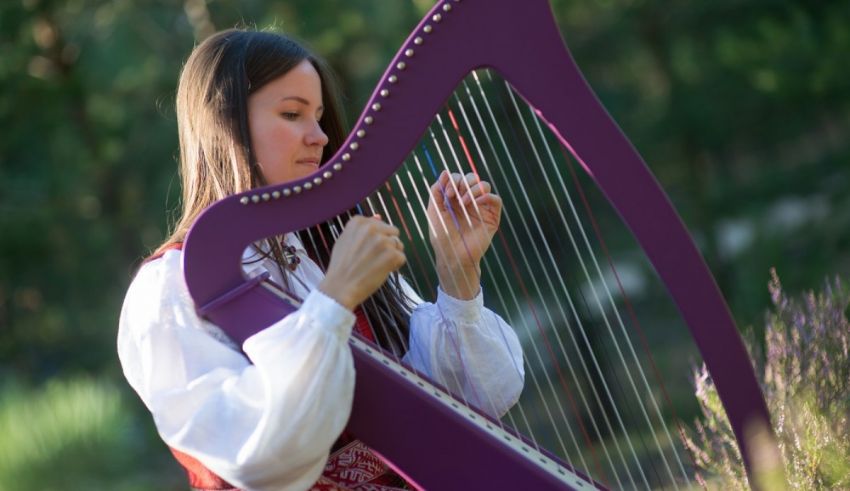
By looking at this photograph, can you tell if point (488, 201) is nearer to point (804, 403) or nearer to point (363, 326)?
point (363, 326)

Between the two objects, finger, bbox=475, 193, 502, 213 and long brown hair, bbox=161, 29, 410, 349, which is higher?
long brown hair, bbox=161, 29, 410, 349

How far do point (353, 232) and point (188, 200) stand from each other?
0.41 metres

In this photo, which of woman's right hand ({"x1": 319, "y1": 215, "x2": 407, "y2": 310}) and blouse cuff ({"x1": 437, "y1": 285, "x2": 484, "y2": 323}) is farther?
blouse cuff ({"x1": 437, "y1": 285, "x2": 484, "y2": 323})

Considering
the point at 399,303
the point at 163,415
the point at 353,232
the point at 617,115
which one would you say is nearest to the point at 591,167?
the point at 353,232

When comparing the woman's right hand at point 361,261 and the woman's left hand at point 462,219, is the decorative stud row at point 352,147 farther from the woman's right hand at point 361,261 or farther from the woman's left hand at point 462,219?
the woman's left hand at point 462,219

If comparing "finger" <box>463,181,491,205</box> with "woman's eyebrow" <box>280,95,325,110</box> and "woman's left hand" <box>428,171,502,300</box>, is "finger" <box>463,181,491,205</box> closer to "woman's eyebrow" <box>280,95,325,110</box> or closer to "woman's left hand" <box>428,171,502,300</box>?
"woman's left hand" <box>428,171,502,300</box>

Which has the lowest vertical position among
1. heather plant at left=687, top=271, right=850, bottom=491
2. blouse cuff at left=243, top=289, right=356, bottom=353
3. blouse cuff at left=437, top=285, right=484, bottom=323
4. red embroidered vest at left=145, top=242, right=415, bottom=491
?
heather plant at left=687, top=271, right=850, bottom=491

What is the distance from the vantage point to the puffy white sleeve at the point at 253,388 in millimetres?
1651

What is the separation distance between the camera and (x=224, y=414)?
5.55 feet

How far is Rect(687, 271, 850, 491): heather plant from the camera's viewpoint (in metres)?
2.00

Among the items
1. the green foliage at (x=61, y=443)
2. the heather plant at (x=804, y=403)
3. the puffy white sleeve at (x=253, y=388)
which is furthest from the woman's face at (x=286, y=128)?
the green foliage at (x=61, y=443)

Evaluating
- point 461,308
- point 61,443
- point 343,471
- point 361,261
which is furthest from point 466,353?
point 61,443

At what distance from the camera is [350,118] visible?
221 inches

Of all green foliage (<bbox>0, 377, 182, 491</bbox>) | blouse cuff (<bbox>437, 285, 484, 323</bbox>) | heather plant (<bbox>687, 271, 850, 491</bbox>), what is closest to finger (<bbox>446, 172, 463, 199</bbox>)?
blouse cuff (<bbox>437, 285, 484, 323</bbox>)
